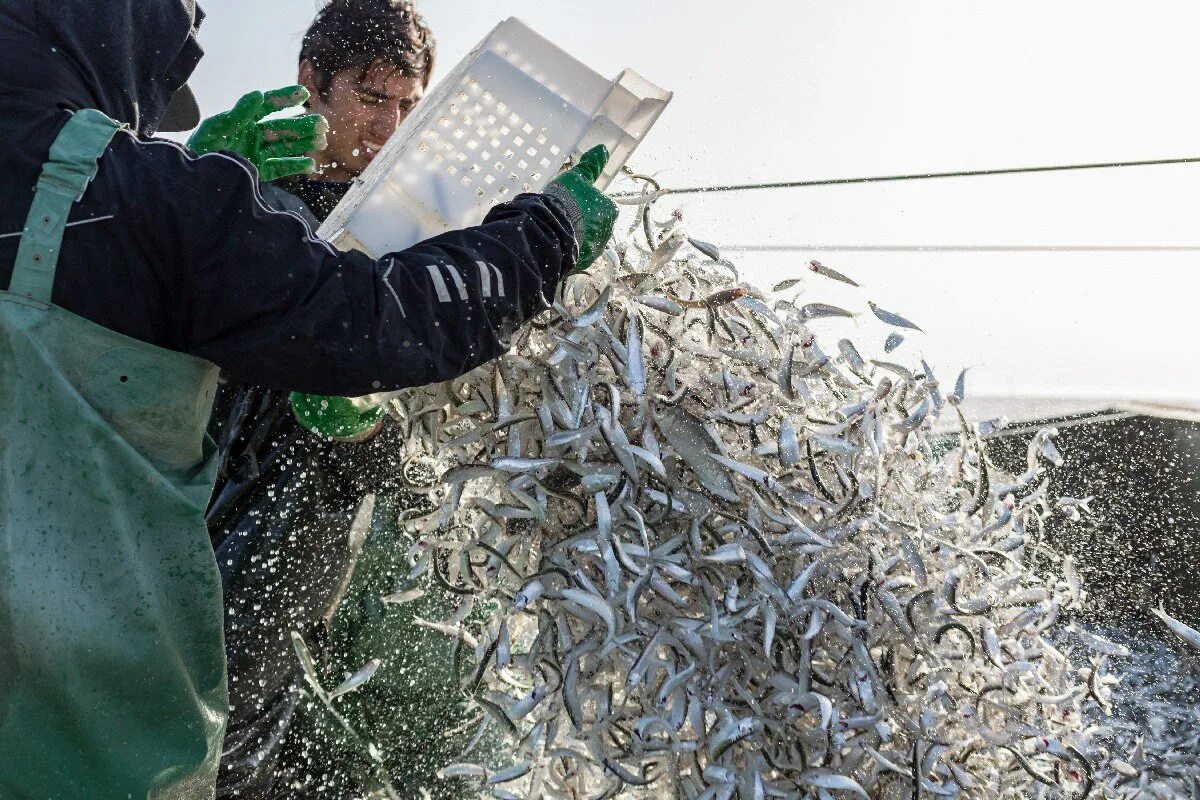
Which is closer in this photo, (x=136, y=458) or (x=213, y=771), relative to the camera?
(x=136, y=458)

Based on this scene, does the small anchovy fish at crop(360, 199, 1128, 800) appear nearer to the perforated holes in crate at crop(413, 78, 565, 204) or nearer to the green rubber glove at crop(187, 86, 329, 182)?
the perforated holes in crate at crop(413, 78, 565, 204)

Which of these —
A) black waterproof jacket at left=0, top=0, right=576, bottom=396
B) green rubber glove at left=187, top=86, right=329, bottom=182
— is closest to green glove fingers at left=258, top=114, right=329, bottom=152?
green rubber glove at left=187, top=86, right=329, bottom=182

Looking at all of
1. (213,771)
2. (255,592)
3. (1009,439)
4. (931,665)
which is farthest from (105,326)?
(1009,439)

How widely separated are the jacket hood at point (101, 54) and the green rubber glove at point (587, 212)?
0.70 meters

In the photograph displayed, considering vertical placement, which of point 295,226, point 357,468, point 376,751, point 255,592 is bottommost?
point 376,751

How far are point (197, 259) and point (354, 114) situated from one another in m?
A: 1.75

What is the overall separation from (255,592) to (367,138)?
143 cm

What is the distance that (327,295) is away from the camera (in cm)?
154

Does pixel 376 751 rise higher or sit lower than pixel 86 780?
lower

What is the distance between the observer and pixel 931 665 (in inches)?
70.5

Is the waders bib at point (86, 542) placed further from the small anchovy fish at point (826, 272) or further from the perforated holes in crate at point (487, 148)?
the small anchovy fish at point (826, 272)

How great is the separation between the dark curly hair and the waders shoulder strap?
5.74ft

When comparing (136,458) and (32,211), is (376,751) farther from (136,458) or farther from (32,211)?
(32,211)

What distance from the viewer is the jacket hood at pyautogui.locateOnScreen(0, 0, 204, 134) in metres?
1.51
